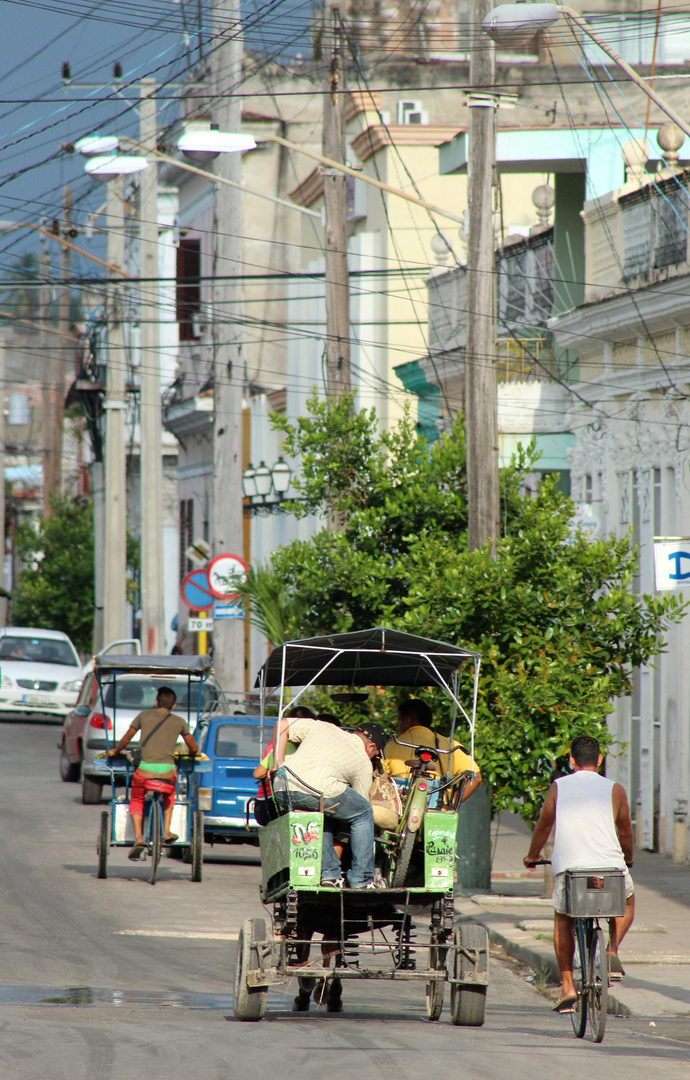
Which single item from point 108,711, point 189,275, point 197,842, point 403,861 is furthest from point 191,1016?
point 189,275

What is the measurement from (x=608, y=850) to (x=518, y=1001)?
2.45 m

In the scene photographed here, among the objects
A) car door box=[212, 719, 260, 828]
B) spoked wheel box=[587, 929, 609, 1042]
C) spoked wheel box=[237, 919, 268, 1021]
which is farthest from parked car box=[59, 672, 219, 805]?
spoked wheel box=[587, 929, 609, 1042]

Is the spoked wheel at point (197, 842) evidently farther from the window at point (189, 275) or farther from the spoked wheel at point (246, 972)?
the window at point (189, 275)

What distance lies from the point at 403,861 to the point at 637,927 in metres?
4.90

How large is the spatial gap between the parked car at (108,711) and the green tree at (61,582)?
2356 centimetres

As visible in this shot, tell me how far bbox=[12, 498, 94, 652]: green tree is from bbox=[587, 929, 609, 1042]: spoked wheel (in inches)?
1570

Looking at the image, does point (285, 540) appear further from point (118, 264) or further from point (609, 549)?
point (609, 549)

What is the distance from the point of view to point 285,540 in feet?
135

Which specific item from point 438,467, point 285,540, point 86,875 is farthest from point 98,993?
point 285,540

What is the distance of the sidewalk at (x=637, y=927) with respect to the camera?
11.5 metres

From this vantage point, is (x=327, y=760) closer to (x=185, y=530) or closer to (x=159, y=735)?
(x=159, y=735)

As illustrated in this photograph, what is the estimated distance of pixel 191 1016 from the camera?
32.9ft

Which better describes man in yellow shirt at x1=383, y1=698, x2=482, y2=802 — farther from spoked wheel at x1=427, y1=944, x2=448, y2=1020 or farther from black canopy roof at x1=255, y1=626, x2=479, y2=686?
spoked wheel at x1=427, y1=944, x2=448, y2=1020

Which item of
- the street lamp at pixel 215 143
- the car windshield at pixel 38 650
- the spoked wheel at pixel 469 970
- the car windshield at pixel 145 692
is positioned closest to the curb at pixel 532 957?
the spoked wheel at pixel 469 970
